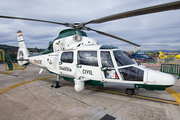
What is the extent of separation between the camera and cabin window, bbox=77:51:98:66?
15.8 feet

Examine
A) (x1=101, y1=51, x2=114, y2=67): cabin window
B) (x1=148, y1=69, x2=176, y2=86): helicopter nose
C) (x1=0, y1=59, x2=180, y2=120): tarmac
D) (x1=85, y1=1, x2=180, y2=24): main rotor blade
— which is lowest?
(x1=0, y1=59, x2=180, y2=120): tarmac

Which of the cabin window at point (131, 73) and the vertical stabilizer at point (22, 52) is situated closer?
the cabin window at point (131, 73)

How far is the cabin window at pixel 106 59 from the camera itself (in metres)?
4.47

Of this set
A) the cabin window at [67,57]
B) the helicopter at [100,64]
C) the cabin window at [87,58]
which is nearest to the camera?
the helicopter at [100,64]

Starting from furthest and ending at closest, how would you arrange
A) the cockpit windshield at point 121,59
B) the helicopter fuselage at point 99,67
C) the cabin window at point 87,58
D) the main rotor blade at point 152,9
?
the cabin window at point 87,58 < the cockpit windshield at point 121,59 < the helicopter fuselage at point 99,67 < the main rotor blade at point 152,9

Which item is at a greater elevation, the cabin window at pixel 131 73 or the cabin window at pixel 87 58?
the cabin window at pixel 87 58

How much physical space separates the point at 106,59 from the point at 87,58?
37.4 inches

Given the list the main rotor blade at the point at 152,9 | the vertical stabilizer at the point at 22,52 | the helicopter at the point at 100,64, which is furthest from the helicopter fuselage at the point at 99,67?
the vertical stabilizer at the point at 22,52

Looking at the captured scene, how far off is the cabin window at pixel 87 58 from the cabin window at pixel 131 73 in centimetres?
123

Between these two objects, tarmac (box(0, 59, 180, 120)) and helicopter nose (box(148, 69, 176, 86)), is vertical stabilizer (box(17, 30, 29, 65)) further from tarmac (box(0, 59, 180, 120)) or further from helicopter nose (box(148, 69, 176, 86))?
helicopter nose (box(148, 69, 176, 86))

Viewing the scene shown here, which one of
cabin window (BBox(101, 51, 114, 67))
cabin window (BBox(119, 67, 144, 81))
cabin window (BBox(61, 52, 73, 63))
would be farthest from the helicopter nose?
cabin window (BBox(61, 52, 73, 63))

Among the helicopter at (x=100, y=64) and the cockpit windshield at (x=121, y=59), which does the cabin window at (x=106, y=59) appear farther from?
the cockpit windshield at (x=121, y=59)

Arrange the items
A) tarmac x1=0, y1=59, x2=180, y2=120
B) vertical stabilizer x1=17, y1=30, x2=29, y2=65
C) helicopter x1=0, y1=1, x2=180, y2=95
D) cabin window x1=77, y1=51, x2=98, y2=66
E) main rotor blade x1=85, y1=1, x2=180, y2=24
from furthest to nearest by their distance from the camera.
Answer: vertical stabilizer x1=17, y1=30, x2=29, y2=65
cabin window x1=77, y1=51, x2=98, y2=66
helicopter x1=0, y1=1, x2=180, y2=95
tarmac x1=0, y1=59, x2=180, y2=120
main rotor blade x1=85, y1=1, x2=180, y2=24

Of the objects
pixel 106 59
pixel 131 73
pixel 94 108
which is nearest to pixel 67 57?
pixel 106 59
